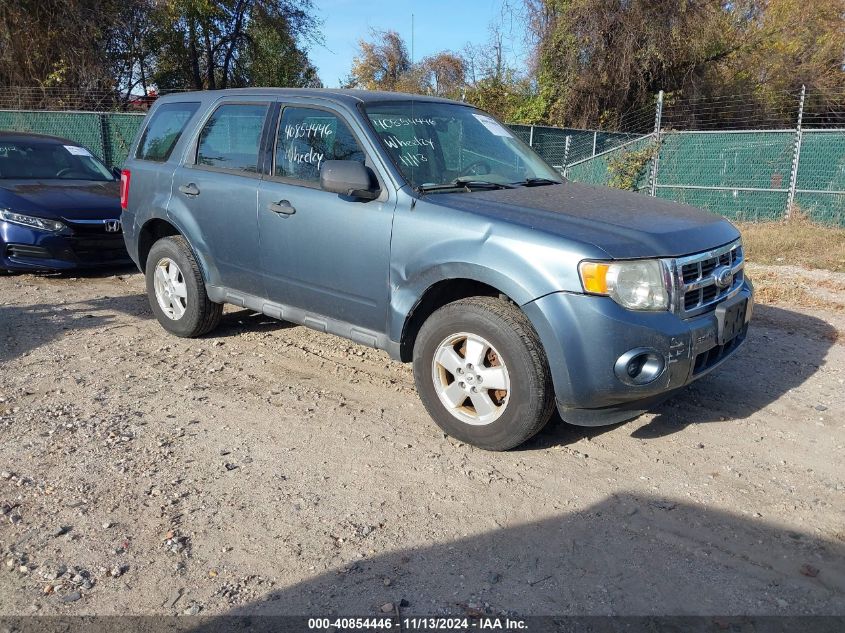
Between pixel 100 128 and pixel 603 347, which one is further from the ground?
pixel 100 128

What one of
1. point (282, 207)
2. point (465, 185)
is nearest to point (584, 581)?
point (465, 185)

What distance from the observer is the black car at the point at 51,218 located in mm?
7398

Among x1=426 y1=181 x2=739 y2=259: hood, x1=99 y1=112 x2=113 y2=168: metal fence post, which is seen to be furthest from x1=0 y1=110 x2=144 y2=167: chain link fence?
x1=426 y1=181 x2=739 y2=259: hood

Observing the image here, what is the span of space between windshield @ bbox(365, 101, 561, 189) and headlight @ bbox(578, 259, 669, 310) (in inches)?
47.5

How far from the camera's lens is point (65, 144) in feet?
29.8

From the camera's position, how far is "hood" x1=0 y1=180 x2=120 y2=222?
7469mm

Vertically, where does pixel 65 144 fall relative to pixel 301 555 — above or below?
above

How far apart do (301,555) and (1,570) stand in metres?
1.14

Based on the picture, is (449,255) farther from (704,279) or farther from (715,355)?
(715,355)

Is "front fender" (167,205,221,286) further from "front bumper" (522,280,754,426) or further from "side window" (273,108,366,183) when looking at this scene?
"front bumper" (522,280,754,426)

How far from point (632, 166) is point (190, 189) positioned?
11008mm

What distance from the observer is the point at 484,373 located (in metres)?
3.68

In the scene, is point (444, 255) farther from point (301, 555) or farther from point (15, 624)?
point (15, 624)

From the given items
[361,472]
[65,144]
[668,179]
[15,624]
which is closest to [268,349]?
[361,472]
